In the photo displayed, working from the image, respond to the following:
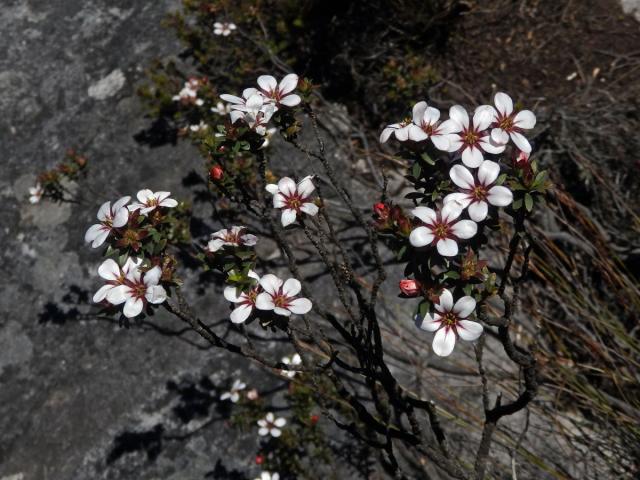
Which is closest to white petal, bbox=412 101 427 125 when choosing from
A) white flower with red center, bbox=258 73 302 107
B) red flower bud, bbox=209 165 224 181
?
white flower with red center, bbox=258 73 302 107

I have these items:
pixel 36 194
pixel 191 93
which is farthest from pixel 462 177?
pixel 36 194

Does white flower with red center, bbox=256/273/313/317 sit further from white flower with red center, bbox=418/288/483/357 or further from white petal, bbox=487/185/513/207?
white petal, bbox=487/185/513/207

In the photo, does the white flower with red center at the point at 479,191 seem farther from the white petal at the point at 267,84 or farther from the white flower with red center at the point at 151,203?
the white flower with red center at the point at 151,203

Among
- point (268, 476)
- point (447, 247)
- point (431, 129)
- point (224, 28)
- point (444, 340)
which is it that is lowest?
point (268, 476)

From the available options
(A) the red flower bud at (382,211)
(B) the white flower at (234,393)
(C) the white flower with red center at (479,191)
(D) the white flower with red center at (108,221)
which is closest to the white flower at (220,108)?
(B) the white flower at (234,393)

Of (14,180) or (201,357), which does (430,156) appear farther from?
(14,180)

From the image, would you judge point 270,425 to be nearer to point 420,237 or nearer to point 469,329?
point 469,329

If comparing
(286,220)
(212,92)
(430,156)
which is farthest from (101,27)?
(430,156)
